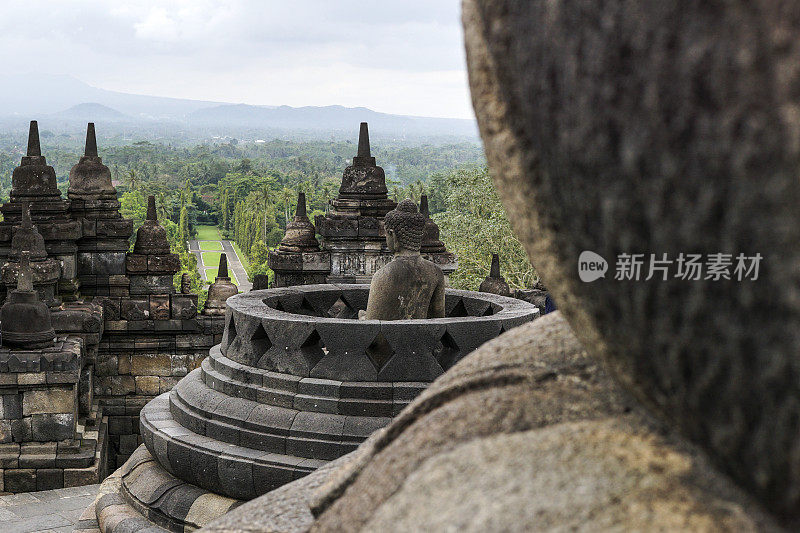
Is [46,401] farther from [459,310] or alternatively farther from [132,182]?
[132,182]

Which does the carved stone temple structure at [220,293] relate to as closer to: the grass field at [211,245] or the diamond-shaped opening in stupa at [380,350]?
the diamond-shaped opening in stupa at [380,350]

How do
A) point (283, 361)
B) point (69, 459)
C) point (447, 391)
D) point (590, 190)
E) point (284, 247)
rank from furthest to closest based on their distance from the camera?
point (284, 247) < point (69, 459) < point (283, 361) < point (447, 391) < point (590, 190)

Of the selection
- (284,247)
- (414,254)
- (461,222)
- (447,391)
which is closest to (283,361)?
(414,254)

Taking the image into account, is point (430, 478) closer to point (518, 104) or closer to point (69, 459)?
point (518, 104)

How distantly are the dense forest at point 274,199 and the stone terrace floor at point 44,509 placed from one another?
854cm

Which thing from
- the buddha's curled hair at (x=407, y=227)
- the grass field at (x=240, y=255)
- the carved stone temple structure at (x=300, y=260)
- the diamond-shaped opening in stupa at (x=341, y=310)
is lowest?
the grass field at (x=240, y=255)

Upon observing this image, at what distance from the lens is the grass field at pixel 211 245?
105m

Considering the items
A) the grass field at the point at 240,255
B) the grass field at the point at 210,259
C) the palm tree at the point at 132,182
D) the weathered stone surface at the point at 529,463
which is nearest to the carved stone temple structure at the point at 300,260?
the weathered stone surface at the point at 529,463

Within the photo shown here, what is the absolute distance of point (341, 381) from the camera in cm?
607

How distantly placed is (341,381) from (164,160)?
146667mm

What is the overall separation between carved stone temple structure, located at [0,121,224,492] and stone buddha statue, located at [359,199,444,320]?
4927mm

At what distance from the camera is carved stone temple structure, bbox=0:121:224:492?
36.7ft

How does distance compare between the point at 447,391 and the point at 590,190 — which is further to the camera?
the point at 447,391

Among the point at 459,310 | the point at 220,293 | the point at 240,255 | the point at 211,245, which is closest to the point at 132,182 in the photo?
the point at 240,255
